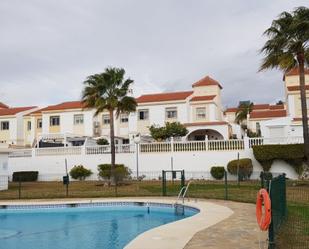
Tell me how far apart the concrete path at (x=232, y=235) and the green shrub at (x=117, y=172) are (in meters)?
17.8

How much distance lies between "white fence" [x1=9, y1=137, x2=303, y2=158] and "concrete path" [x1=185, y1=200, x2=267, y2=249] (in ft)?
58.4

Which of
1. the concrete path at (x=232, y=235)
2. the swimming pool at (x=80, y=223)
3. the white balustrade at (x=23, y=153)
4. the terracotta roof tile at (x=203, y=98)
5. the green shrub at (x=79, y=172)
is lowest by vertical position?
the swimming pool at (x=80, y=223)

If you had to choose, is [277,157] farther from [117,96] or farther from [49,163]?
[49,163]

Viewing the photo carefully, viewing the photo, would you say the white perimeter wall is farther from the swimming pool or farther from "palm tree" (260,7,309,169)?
the swimming pool

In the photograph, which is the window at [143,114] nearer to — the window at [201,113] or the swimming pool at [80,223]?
the window at [201,113]

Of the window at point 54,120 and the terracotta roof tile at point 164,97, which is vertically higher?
the terracotta roof tile at point 164,97

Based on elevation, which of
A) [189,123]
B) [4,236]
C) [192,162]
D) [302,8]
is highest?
[302,8]

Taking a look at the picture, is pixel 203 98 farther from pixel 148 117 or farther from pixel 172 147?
pixel 172 147

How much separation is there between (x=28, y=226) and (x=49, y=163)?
21286 millimetres

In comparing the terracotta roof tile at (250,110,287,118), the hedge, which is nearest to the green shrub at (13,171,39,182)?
the hedge

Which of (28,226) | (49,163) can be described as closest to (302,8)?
(28,226)

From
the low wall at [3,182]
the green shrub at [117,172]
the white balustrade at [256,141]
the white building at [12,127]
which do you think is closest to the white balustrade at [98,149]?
the green shrub at [117,172]

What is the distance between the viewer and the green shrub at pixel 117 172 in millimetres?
30670

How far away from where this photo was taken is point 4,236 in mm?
13844
